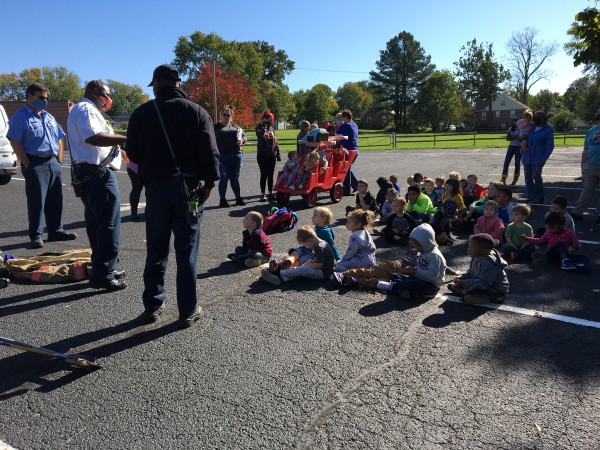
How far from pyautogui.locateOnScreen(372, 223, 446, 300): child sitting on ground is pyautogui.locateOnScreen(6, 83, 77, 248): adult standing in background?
202 inches

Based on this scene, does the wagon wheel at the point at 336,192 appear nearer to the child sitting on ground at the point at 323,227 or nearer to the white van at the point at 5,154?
the child sitting on ground at the point at 323,227

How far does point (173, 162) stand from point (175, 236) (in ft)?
2.10

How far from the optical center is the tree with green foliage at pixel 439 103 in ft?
246

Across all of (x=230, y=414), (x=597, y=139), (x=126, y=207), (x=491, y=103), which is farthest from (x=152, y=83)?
(x=491, y=103)

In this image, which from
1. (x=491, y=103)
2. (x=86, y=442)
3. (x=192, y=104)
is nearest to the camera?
(x=86, y=442)

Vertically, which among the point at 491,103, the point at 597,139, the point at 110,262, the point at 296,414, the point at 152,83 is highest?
the point at 491,103

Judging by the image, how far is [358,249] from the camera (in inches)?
228

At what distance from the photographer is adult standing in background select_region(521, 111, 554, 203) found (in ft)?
34.6

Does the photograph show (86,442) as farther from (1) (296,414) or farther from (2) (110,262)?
(2) (110,262)

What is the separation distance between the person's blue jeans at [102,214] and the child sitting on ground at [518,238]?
5.01 meters

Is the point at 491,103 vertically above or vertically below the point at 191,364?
above

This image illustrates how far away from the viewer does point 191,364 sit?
12.0 ft

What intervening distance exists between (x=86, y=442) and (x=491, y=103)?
101m

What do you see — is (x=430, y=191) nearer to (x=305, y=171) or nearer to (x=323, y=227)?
(x=305, y=171)
